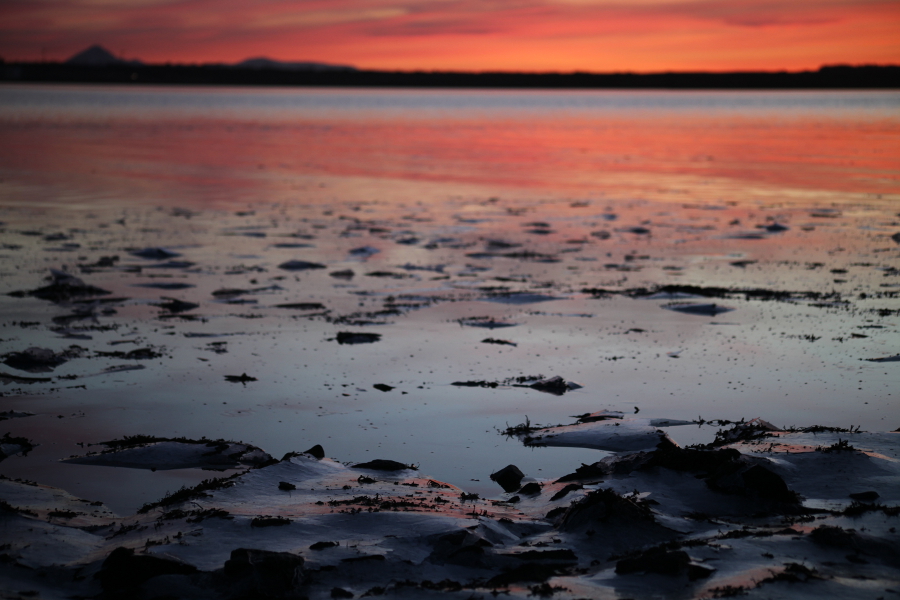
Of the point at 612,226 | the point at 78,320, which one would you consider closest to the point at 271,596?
the point at 78,320

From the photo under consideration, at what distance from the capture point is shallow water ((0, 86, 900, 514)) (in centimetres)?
729

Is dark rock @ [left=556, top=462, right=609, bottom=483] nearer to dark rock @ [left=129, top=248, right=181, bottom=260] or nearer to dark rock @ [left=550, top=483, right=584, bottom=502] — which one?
dark rock @ [left=550, top=483, right=584, bottom=502]

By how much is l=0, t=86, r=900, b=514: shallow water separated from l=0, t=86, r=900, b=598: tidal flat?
51mm

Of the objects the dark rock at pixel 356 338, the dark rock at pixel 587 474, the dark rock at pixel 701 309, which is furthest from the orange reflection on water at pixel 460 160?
the dark rock at pixel 587 474

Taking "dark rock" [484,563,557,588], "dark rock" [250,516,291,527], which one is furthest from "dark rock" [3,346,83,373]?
"dark rock" [484,563,557,588]

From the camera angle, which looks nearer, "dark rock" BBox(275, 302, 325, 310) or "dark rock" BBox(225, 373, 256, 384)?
"dark rock" BBox(225, 373, 256, 384)

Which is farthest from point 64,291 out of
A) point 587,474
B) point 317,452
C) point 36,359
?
point 587,474

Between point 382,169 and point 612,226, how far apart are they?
13.0 meters

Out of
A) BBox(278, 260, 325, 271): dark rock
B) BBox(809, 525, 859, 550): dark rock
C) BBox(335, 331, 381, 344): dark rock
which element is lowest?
BBox(335, 331, 381, 344): dark rock

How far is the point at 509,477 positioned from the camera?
618 centimetres

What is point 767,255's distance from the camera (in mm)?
14750

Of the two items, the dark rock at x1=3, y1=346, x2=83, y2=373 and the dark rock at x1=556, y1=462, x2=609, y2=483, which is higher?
the dark rock at x1=3, y1=346, x2=83, y2=373

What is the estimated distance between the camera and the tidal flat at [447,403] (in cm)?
476

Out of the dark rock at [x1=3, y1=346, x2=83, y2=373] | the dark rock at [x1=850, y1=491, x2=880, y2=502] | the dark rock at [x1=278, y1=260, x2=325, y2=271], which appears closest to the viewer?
the dark rock at [x1=850, y1=491, x2=880, y2=502]
